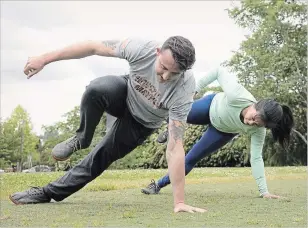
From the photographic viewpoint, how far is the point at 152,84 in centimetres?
509

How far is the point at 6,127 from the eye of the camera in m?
34.6

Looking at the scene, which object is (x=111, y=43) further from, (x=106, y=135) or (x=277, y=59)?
(x=277, y=59)

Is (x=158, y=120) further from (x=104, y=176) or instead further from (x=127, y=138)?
(x=104, y=176)

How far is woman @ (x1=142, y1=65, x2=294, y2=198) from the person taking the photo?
6.17 meters

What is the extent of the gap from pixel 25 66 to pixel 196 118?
2611 mm

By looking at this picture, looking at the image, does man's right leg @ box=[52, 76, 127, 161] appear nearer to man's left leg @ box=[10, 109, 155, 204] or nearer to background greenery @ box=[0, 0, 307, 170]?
man's left leg @ box=[10, 109, 155, 204]

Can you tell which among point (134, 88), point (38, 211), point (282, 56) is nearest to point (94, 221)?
point (38, 211)

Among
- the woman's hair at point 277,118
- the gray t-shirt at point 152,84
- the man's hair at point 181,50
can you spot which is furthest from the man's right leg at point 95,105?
the woman's hair at point 277,118

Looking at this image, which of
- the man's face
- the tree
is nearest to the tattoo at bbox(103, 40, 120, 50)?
the man's face

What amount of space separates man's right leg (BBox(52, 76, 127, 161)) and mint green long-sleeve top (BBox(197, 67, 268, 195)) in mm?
1355

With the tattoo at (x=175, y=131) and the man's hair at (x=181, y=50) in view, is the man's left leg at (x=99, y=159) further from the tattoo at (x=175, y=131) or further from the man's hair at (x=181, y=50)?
the man's hair at (x=181, y=50)

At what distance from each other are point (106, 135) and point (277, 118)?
1926 millimetres

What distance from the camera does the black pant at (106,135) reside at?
208 inches

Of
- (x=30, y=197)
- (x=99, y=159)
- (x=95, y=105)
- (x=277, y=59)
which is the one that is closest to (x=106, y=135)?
(x=99, y=159)
